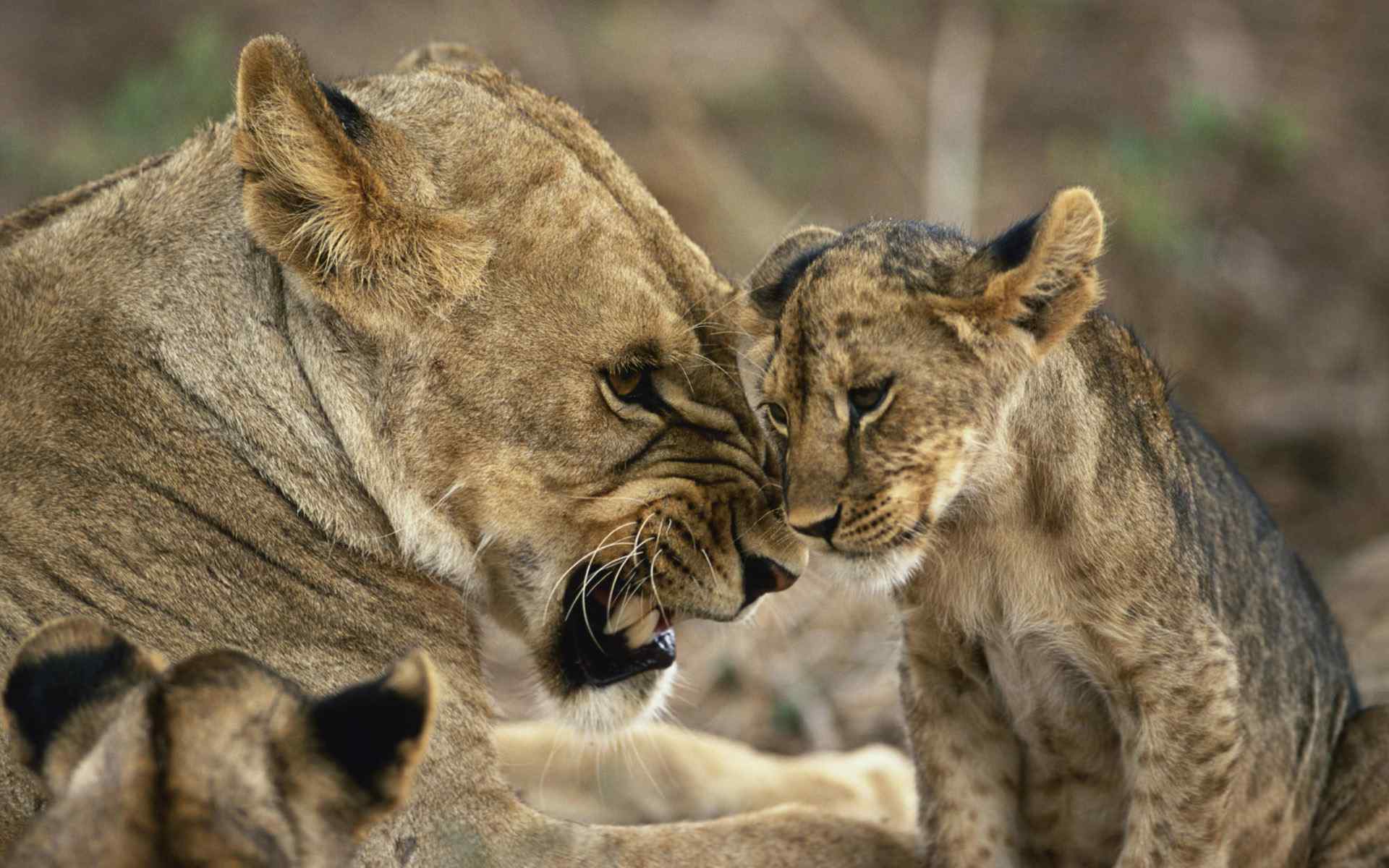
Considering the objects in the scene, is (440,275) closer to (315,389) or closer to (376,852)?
(315,389)

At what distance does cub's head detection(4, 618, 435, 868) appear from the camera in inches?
92.0

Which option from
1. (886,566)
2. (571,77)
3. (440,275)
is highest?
(571,77)

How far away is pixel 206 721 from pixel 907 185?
844cm

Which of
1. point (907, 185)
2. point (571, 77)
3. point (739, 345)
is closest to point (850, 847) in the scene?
point (739, 345)

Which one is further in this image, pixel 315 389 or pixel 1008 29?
pixel 1008 29

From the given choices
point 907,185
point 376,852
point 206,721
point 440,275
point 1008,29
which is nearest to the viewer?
point 206,721

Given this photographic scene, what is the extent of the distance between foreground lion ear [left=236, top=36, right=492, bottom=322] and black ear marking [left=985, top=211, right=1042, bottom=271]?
1109 mm

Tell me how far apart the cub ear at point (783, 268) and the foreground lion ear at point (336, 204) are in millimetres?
611

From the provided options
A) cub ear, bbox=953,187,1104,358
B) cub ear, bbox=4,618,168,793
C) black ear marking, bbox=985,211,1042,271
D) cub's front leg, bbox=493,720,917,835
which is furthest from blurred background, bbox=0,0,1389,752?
cub ear, bbox=4,618,168,793

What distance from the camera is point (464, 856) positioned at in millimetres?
3500

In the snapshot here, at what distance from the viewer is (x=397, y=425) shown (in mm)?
3744

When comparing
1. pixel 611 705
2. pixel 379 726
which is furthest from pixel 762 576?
pixel 379 726

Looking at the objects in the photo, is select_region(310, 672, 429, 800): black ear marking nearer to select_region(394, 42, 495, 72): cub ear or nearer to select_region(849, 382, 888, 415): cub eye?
select_region(849, 382, 888, 415): cub eye

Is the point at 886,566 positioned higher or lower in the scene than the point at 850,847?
higher
